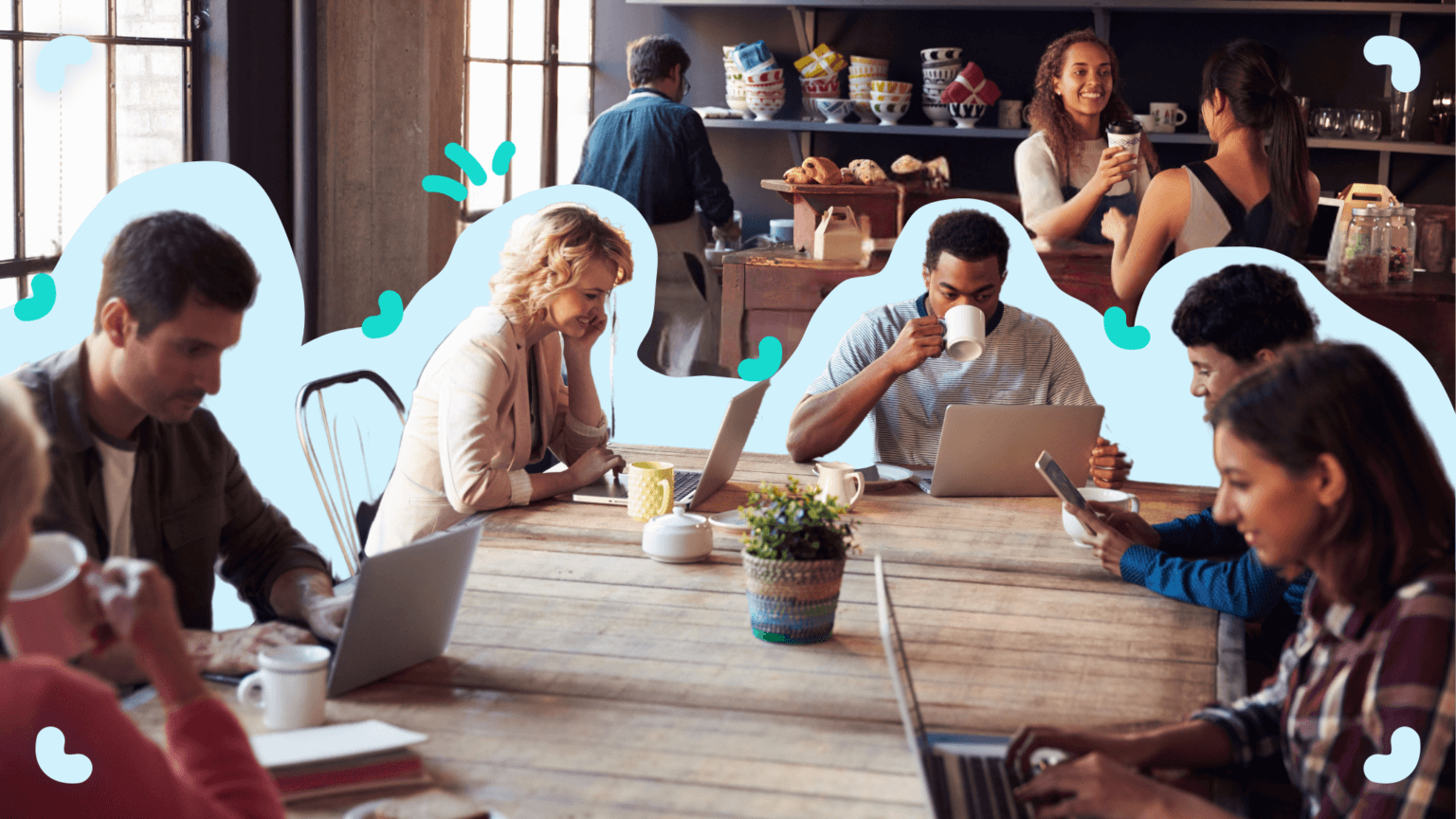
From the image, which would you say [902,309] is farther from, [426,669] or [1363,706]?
[1363,706]

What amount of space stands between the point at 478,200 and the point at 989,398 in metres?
2.33

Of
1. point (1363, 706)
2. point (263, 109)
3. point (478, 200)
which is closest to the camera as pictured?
point (1363, 706)

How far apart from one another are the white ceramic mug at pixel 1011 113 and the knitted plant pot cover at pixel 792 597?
11.8ft

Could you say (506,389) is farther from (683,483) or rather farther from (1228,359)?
(1228,359)

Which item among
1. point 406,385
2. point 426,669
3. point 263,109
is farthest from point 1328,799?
point 263,109

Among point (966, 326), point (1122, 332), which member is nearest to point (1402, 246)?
point (1122, 332)

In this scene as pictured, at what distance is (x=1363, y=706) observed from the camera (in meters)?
1.03

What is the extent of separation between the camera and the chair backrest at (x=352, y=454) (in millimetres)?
2346

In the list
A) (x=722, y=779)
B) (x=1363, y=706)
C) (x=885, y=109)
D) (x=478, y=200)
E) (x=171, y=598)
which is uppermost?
(x=885, y=109)

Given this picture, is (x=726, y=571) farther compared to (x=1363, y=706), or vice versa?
(x=726, y=571)

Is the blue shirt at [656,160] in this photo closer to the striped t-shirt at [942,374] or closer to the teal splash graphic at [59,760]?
the striped t-shirt at [942,374]

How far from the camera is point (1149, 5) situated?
4512 millimetres

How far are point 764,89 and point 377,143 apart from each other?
67.8 inches

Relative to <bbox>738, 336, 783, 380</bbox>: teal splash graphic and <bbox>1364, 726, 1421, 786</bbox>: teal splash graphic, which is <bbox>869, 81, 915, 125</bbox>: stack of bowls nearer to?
<bbox>738, 336, 783, 380</bbox>: teal splash graphic
